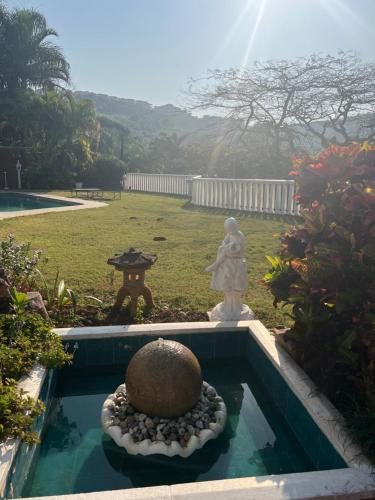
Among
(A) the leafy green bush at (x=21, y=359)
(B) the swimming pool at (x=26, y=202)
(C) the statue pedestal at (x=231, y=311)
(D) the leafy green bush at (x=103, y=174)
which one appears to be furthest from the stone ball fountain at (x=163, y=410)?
(D) the leafy green bush at (x=103, y=174)

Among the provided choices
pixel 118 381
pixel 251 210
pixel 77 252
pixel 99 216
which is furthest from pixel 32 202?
pixel 118 381

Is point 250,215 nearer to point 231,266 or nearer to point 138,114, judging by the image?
point 231,266

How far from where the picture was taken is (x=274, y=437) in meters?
3.35

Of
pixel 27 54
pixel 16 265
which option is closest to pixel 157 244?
pixel 16 265

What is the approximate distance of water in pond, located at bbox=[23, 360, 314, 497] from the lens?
283 cm

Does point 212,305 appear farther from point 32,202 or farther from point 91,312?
point 32,202

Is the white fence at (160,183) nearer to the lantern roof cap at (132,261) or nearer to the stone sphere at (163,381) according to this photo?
the lantern roof cap at (132,261)

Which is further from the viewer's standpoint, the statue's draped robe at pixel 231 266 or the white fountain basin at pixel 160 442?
the statue's draped robe at pixel 231 266

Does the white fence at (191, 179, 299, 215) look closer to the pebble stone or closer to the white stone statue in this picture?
the white stone statue

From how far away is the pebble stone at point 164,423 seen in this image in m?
3.07

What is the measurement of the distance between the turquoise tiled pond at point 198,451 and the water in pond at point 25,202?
1416 cm

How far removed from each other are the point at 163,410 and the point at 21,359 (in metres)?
1.25

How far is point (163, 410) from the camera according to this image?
3.12m

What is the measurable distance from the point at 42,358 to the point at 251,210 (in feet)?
36.0
